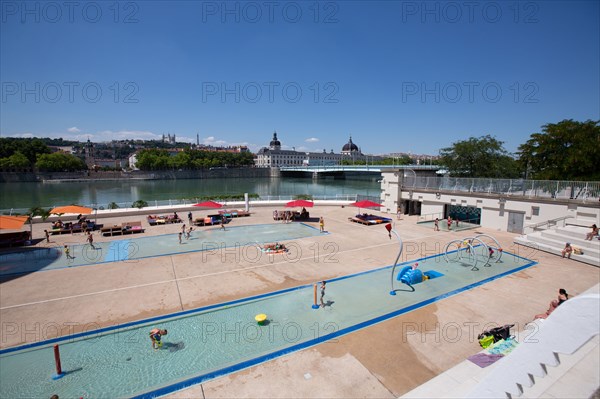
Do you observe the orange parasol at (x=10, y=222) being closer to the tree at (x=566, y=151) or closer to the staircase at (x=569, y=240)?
the staircase at (x=569, y=240)

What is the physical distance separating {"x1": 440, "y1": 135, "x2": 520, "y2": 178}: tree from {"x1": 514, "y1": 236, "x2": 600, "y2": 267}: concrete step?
20.8 metres

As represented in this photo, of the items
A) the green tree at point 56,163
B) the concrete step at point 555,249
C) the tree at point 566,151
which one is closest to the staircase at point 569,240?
the concrete step at point 555,249

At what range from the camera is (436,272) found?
48.7 ft

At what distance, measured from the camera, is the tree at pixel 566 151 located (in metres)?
23.6

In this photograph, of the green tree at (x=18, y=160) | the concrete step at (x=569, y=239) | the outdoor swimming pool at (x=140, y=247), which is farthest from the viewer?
the green tree at (x=18, y=160)

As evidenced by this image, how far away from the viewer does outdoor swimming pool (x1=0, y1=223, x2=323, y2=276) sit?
16828mm

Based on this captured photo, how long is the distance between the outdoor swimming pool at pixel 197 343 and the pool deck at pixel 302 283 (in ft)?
1.77

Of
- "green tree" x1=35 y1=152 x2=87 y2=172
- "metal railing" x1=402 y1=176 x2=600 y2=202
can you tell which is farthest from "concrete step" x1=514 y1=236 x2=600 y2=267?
"green tree" x1=35 y1=152 x2=87 y2=172

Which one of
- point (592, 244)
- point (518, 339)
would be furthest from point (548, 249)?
point (518, 339)

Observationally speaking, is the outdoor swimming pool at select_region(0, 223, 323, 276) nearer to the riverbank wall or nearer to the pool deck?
the pool deck

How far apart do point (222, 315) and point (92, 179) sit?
437ft

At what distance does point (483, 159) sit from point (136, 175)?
5156 inches

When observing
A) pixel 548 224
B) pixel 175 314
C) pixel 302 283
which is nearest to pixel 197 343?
pixel 175 314

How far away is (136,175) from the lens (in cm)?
12862
